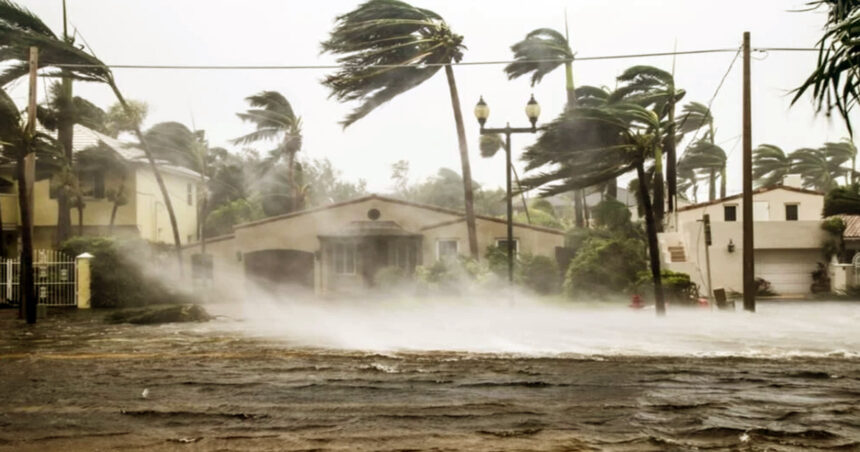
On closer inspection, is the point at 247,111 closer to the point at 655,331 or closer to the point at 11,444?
the point at 655,331

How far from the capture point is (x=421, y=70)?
30.1 m

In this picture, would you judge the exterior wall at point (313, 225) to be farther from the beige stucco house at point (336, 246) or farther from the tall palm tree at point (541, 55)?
the tall palm tree at point (541, 55)

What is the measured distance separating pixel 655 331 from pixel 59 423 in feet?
38.3

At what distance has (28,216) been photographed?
1917cm

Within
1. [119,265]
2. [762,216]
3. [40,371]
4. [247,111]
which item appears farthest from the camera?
[247,111]

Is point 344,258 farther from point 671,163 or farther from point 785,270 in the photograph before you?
point 785,270

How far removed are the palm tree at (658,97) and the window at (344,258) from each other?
1294cm

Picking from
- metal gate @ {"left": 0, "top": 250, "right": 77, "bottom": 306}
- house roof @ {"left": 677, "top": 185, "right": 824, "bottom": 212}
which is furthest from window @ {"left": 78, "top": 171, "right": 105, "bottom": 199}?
house roof @ {"left": 677, "top": 185, "right": 824, "bottom": 212}

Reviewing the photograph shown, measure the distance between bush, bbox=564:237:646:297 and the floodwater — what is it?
28.3 feet

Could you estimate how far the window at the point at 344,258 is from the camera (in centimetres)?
3186

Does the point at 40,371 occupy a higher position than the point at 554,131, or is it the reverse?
the point at 554,131

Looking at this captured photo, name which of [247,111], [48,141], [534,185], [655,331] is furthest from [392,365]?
[247,111]

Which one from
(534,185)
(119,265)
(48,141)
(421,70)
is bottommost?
(119,265)

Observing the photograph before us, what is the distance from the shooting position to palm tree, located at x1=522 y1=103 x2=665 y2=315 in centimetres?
1691
